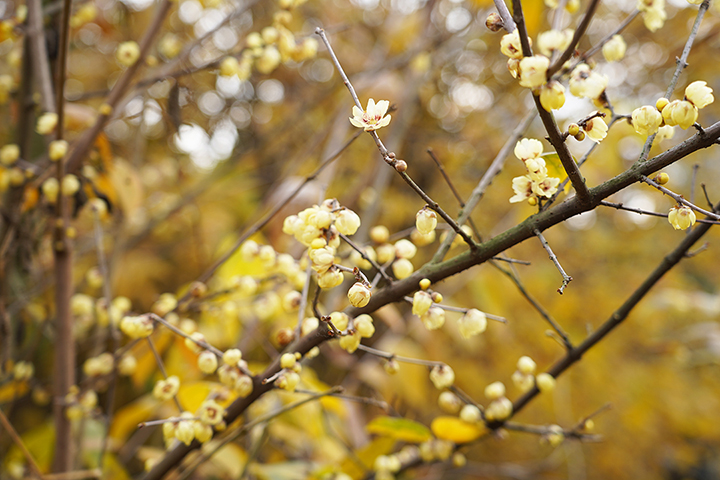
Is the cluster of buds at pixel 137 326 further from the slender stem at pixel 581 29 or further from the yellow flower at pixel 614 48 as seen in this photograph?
the yellow flower at pixel 614 48

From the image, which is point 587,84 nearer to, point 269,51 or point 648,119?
point 648,119

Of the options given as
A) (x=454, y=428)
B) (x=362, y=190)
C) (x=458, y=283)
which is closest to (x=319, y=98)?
(x=362, y=190)

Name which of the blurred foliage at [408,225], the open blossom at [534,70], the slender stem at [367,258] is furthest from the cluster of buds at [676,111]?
the blurred foliage at [408,225]

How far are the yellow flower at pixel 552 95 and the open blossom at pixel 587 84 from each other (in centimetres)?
4

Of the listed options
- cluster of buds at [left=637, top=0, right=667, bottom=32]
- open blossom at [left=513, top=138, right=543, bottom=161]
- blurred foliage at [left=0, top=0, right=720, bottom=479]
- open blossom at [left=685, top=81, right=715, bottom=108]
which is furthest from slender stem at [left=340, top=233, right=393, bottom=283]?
blurred foliage at [left=0, top=0, right=720, bottom=479]

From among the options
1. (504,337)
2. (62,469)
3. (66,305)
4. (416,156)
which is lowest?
(62,469)

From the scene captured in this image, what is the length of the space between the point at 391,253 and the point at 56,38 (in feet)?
2.37

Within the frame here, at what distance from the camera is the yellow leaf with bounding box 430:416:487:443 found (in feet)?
1.87

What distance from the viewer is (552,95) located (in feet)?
0.85

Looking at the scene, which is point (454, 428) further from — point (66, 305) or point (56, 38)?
point (56, 38)

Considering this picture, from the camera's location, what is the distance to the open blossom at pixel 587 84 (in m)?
0.29

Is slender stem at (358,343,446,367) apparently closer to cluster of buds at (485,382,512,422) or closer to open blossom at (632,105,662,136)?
cluster of buds at (485,382,512,422)

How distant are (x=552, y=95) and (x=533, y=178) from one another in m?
0.08

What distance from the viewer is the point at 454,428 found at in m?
0.57
